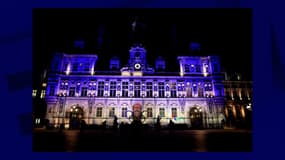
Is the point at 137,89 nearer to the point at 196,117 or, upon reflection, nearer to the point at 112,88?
the point at 112,88

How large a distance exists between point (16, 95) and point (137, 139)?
2.48m

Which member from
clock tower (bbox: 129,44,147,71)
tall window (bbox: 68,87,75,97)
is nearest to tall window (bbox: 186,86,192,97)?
clock tower (bbox: 129,44,147,71)

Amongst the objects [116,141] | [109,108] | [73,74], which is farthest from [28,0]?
[73,74]

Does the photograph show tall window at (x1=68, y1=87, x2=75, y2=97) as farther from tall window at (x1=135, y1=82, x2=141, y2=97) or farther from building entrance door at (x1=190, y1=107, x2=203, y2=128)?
building entrance door at (x1=190, y1=107, x2=203, y2=128)

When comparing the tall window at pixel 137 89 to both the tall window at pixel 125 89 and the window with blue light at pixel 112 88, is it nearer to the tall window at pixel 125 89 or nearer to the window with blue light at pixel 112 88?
the tall window at pixel 125 89

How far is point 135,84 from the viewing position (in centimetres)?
1101

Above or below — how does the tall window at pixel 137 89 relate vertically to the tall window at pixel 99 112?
above

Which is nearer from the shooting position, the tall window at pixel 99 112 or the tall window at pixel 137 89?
the tall window at pixel 99 112

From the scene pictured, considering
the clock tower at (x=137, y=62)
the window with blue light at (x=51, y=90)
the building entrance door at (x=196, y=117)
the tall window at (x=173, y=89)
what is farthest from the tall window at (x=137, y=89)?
the window with blue light at (x=51, y=90)

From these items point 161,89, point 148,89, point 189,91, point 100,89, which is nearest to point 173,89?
point 189,91

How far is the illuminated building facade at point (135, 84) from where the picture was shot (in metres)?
9.34

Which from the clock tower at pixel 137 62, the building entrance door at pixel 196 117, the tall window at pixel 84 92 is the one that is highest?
the clock tower at pixel 137 62

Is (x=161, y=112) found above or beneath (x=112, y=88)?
beneath

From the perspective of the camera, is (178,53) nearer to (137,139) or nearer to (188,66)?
(188,66)
